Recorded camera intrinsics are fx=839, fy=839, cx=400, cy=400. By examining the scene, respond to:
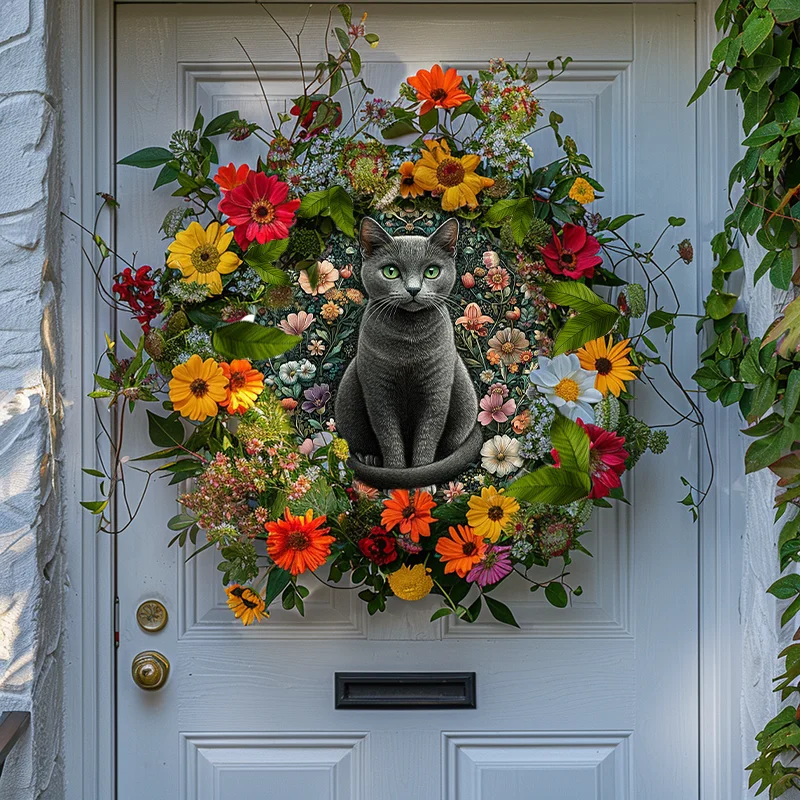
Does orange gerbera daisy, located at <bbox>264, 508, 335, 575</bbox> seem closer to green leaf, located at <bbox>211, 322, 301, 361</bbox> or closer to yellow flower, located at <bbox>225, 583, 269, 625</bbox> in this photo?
yellow flower, located at <bbox>225, 583, 269, 625</bbox>

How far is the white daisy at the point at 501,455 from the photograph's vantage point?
4.11 ft

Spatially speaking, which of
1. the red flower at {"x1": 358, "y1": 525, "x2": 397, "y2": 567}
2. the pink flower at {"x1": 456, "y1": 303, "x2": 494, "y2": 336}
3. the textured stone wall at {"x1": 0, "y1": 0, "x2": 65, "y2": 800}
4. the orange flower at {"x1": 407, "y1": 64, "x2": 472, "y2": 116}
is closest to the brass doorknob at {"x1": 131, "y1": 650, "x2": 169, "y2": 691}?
the textured stone wall at {"x1": 0, "y1": 0, "x2": 65, "y2": 800}

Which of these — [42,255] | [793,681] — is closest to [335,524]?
[42,255]

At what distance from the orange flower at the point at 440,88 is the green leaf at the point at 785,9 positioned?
16.3 inches

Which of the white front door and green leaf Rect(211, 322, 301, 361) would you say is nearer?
green leaf Rect(211, 322, 301, 361)

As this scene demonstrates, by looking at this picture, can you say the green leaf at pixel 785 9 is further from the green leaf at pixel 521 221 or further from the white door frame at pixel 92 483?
the green leaf at pixel 521 221

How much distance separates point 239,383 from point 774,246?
78 cm

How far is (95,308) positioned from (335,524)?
A: 20.6 inches

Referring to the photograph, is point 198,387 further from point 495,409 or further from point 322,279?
point 495,409

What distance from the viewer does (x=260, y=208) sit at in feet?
3.98

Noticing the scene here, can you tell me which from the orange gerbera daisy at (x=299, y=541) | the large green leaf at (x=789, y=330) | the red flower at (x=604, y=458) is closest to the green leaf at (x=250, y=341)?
the orange gerbera daisy at (x=299, y=541)

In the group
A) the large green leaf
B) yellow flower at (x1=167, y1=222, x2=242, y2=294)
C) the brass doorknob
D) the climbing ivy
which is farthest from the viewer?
the brass doorknob

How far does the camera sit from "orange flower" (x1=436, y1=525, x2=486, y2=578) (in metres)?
1.21

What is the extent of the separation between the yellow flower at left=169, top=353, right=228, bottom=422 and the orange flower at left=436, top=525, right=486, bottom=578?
Result: 1.26 feet
